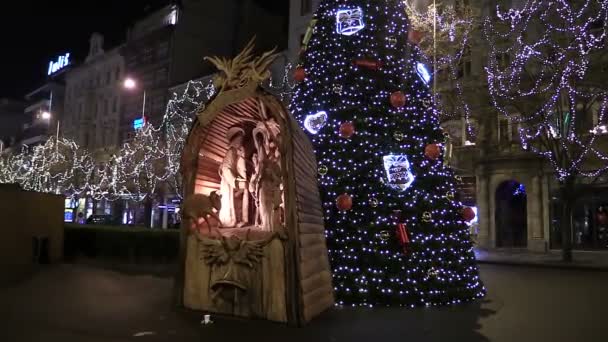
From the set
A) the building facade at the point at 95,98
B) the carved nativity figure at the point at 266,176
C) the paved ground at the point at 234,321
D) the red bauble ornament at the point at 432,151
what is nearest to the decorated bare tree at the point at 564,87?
the paved ground at the point at 234,321

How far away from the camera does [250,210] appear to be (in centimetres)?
984

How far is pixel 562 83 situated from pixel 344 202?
15397mm

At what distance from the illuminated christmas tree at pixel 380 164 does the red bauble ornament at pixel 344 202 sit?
21 millimetres

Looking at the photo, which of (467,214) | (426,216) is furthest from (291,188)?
(467,214)

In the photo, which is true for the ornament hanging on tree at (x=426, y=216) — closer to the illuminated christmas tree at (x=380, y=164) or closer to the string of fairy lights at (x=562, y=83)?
the illuminated christmas tree at (x=380, y=164)

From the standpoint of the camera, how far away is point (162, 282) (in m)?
12.0

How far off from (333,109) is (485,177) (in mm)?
20212

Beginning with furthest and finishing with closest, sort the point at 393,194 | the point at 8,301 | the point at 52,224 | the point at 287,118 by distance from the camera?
the point at 52,224 < the point at 393,194 < the point at 8,301 < the point at 287,118

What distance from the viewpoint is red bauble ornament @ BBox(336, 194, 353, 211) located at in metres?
9.63

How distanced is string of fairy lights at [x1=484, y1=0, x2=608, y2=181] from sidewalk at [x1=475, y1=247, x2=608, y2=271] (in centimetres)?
377

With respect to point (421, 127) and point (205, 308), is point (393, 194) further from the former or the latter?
point (205, 308)

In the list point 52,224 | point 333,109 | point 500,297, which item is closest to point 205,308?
point 333,109

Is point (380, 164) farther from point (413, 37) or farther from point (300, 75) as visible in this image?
point (413, 37)

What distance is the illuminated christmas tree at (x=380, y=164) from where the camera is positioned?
961cm
